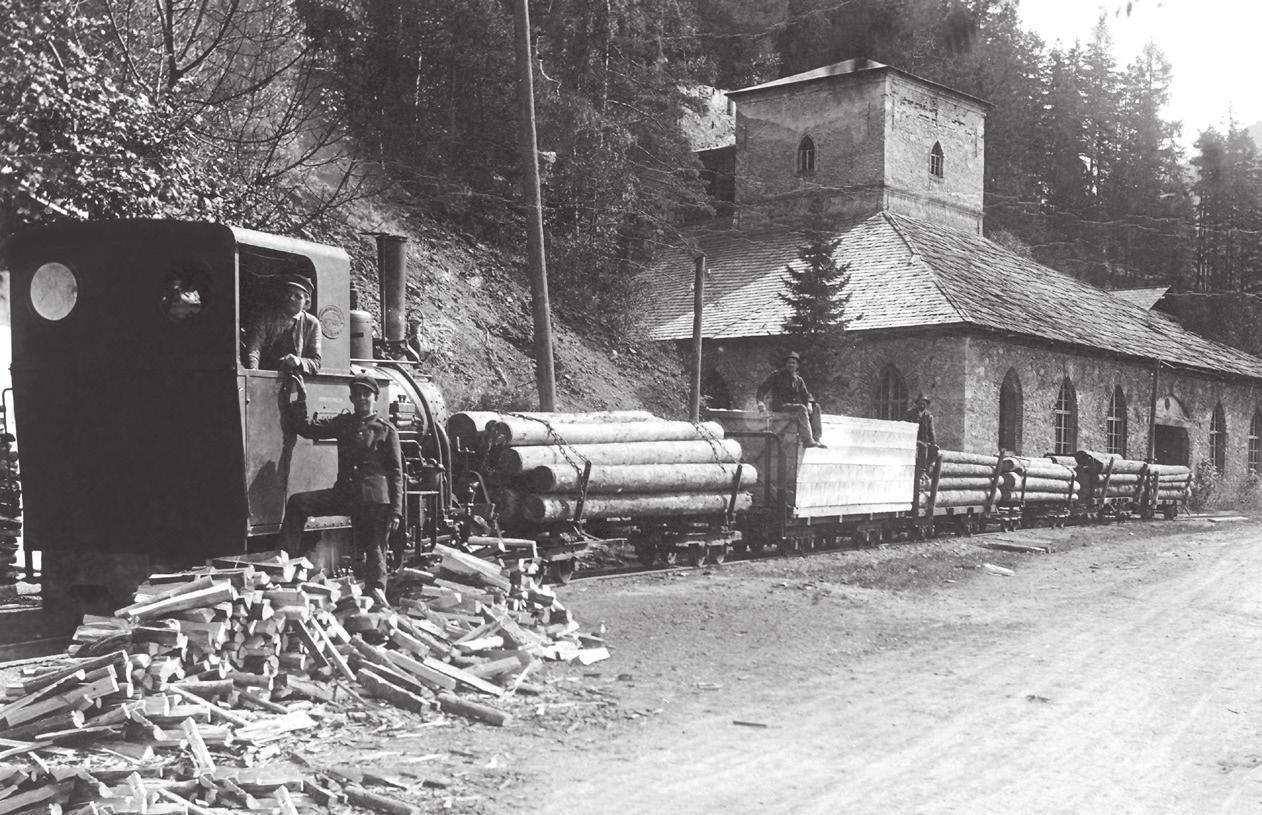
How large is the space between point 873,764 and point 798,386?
11688 millimetres

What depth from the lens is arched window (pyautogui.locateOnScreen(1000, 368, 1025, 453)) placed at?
31.7 meters

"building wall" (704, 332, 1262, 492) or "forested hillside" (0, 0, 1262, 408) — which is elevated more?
"forested hillside" (0, 0, 1262, 408)

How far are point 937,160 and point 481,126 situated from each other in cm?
1673

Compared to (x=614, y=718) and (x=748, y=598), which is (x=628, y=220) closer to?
(x=748, y=598)

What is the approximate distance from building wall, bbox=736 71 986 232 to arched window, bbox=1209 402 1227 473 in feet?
34.6

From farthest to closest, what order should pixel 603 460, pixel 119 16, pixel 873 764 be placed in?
pixel 119 16
pixel 603 460
pixel 873 764

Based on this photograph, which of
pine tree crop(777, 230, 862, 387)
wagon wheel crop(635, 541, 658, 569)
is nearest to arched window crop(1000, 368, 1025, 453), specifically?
pine tree crop(777, 230, 862, 387)

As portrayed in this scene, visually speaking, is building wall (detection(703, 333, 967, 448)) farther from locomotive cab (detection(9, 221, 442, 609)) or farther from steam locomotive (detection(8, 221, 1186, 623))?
locomotive cab (detection(9, 221, 442, 609))

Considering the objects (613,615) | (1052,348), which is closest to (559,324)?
(1052,348)

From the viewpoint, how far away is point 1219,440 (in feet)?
135

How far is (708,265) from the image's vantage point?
3772 cm

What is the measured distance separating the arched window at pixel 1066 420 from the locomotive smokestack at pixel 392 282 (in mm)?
25534

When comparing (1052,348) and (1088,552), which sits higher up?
(1052,348)

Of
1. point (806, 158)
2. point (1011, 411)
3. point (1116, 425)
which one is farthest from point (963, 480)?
point (806, 158)
